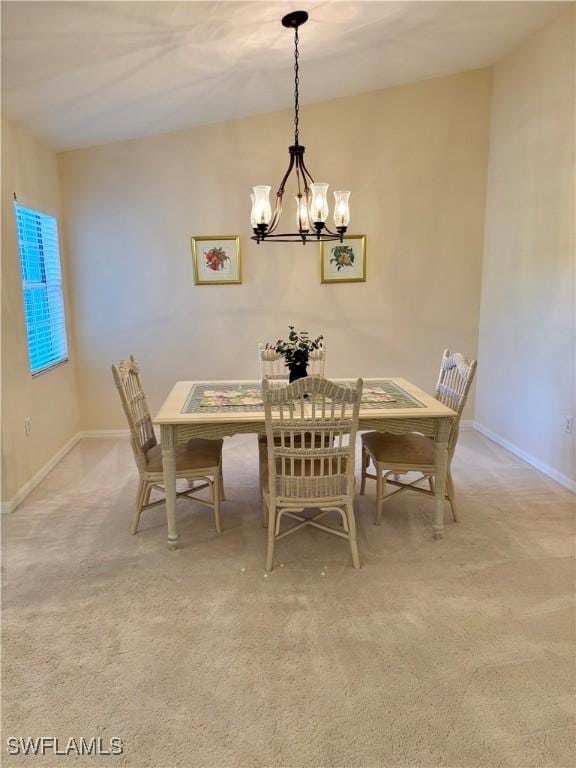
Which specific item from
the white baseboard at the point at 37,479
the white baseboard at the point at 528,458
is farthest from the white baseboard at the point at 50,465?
the white baseboard at the point at 528,458

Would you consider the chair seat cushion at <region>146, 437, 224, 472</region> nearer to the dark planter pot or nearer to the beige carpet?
the beige carpet

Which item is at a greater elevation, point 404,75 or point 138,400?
point 404,75

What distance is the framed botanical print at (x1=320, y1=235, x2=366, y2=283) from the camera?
4559 mm

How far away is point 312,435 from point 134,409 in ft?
3.60

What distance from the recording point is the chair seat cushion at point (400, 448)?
288cm

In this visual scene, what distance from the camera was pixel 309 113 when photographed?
14.3 feet

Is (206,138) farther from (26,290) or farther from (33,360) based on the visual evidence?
(33,360)

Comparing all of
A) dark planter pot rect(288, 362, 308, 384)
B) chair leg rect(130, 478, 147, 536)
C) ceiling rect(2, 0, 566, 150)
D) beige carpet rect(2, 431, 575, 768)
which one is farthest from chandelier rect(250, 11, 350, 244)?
beige carpet rect(2, 431, 575, 768)

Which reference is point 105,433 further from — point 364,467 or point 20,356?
point 364,467

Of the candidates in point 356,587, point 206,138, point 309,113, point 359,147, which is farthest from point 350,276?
point 356,587

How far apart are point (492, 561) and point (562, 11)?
139 inches

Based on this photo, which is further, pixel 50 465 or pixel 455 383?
pixel 50 465

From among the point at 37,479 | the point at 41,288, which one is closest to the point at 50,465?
the point at 37,479

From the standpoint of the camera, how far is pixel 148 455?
2.96 meters
